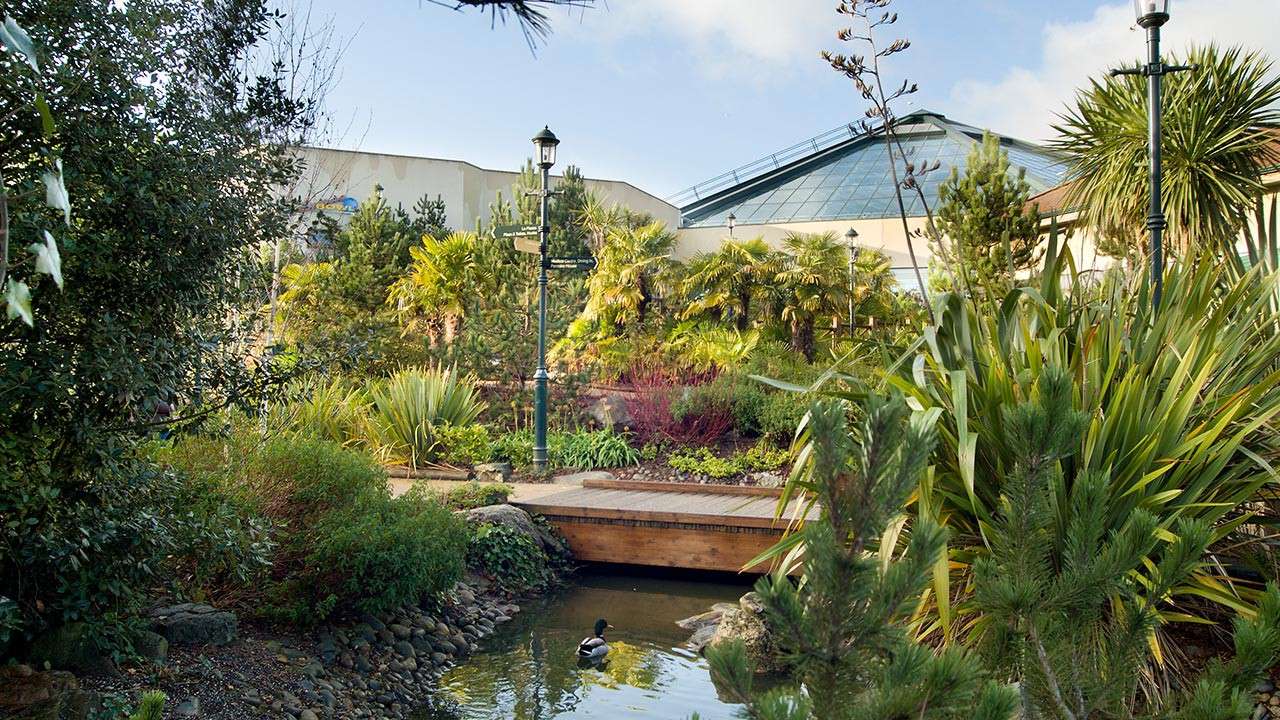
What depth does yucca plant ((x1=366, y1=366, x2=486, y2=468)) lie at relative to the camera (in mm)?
11969

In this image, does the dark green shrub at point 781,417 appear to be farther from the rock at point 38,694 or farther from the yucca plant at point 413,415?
the rock at point 38,694

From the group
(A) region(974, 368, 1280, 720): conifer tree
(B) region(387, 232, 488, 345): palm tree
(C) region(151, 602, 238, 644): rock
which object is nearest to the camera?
(A) region(974, 368, 1280, 720): conifer tree

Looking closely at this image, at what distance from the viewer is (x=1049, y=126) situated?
1216 cm

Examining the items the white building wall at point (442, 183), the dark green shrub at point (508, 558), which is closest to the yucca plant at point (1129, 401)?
the dark green shrub at point (508, 558)

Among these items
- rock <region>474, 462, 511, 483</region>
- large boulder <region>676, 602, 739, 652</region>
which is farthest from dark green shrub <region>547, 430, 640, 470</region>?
large boulder <region>676, 602, 739, 652</region>

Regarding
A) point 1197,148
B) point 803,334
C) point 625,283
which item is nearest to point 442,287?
point 625,283

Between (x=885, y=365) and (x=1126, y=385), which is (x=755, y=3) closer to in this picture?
(x=885, y=365)

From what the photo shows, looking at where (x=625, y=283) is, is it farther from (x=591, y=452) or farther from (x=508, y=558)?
(x=508, y=558)

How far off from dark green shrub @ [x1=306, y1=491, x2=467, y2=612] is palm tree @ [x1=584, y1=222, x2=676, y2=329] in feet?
36.4

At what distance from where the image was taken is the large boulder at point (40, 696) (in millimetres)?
3650

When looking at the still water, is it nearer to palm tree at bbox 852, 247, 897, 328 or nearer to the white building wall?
palm tree at bbox 852, 247, 897, 328

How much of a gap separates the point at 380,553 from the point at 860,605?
15.5 feet

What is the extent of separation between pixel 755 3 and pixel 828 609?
445 centimetres

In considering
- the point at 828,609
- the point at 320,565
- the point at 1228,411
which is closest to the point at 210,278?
the point at 320,565
